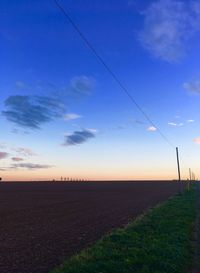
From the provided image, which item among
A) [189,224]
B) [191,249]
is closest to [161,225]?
[189,224]

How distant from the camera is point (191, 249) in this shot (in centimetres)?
1389

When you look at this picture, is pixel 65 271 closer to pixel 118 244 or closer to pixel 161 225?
pixel 118 244

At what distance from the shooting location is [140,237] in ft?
52.3

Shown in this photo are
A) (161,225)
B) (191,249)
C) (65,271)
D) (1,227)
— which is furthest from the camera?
(1,227)

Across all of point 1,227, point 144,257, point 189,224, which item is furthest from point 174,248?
point 1,227

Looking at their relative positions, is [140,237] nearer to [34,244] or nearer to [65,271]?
[34,244]

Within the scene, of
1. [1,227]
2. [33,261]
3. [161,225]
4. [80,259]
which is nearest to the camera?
[80,259]

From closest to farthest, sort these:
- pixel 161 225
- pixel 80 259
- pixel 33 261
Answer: pixel 80 259 < pixel 33 261 < pixel 161 225

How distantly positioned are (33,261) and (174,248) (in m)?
4.82

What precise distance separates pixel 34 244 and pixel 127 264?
615cm

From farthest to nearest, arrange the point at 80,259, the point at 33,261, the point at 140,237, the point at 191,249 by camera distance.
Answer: the point at 140,237 < the point at 191,249 < the point at 33,261 < the point at 80,259

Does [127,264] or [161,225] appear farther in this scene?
[161,225]

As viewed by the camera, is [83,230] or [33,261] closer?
[33,261]

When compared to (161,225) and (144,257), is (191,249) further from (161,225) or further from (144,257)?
(161,225)
